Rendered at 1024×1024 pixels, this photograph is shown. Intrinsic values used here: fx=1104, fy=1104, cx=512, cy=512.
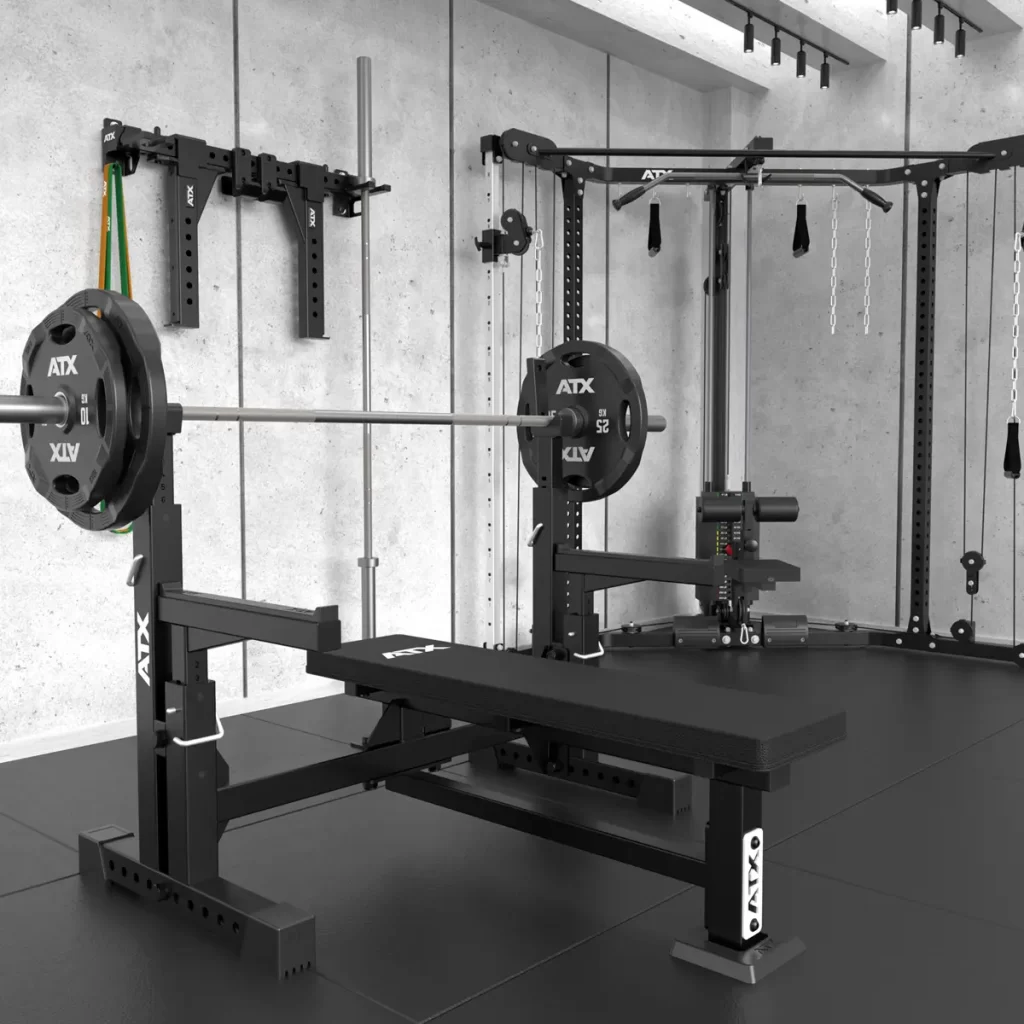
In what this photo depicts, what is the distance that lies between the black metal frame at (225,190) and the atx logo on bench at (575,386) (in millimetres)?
1407

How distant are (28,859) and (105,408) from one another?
123 centimetres

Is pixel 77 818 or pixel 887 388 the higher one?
pixel 887 388

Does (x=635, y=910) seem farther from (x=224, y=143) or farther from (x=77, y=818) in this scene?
(x=224, y=143)

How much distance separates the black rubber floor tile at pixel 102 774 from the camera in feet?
9.73

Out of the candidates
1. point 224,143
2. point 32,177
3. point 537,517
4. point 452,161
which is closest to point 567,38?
point 452,161

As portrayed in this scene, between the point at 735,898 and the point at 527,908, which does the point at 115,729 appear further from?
the point at 735,898

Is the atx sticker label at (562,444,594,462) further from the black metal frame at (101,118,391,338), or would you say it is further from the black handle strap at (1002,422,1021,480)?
the black handle strap at (1002,422,1021,480)

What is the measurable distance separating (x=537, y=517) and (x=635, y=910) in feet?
3.75

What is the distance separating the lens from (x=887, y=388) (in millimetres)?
5535

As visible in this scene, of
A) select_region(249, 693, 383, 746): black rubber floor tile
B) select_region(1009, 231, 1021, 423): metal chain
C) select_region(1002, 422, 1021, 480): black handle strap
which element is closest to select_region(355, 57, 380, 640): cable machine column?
select_region(249, 693, 383, 746): black rubber floor tile

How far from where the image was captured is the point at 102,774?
333 centimetres

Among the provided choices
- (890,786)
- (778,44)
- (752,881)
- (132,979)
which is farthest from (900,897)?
(778,44)

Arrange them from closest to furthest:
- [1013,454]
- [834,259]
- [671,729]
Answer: [671,729] < [1013,454] < [834,259]

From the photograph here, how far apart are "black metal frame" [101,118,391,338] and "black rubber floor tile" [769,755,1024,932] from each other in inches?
101
